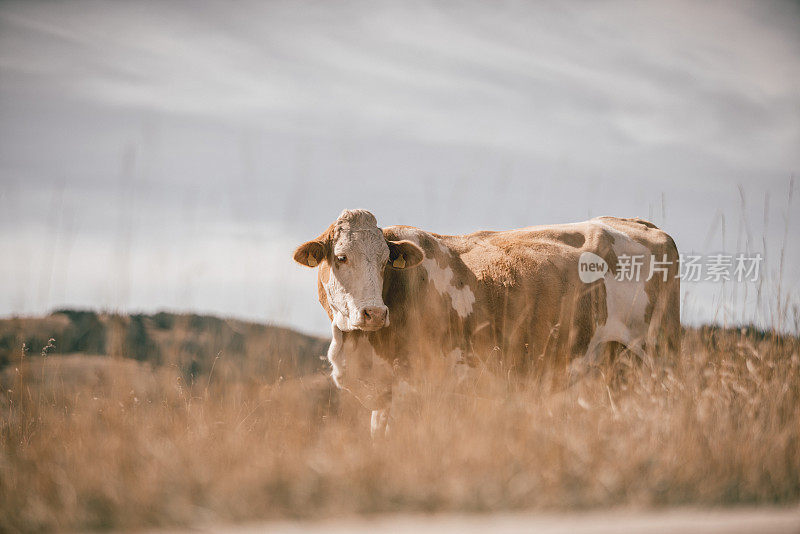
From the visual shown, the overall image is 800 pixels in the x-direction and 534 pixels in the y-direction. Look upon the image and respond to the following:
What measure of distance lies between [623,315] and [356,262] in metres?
3.48

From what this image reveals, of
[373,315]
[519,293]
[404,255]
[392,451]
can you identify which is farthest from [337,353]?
[392,451]

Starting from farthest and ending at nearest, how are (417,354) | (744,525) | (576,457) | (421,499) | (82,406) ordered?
(417,354), (82,406), (576,457), (421,499), (744,525)

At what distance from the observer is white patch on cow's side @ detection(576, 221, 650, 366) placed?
7159mm

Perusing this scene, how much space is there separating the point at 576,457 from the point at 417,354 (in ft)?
8.37

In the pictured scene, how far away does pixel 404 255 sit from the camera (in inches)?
240

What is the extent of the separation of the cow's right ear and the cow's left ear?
677 millimetres

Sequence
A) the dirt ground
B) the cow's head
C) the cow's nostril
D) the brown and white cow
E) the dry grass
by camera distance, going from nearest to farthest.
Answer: the dirt ground → the dry grass → the cow's nostril → the cow's head → the brown and white cow

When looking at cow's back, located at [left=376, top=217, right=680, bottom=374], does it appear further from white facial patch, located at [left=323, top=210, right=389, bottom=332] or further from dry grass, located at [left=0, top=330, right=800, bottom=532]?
dry grass, located at [left=0, top=330, right=800, bottom=532]

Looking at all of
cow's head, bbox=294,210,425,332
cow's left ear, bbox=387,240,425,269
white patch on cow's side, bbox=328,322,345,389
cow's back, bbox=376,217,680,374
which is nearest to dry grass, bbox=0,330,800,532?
white patch on cow's side, bbox=328,322,345,389

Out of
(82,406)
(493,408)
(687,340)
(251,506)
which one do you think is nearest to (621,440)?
(493,408)

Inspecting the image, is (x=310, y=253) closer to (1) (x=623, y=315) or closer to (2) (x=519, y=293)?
(2) (x=519, y=293)

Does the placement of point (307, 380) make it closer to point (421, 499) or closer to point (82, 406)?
point (82, 406)

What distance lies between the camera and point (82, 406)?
5566 millimetres

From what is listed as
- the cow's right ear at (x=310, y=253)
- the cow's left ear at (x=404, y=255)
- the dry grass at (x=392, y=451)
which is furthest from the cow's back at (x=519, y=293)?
the cow's right ear at (x=310, y=253)
